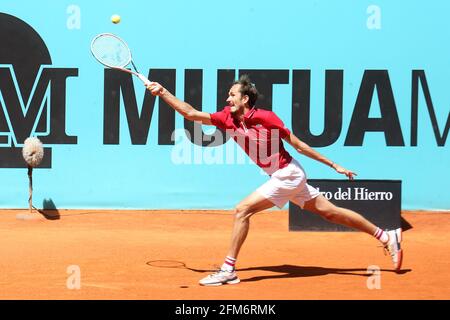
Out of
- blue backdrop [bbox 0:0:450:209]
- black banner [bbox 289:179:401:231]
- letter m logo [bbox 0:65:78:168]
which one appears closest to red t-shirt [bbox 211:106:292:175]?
black banner [bbox 289:179:401:231]

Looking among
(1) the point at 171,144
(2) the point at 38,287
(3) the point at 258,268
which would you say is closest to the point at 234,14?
(1) the point at 171,144

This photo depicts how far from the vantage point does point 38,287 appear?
6.80 meters

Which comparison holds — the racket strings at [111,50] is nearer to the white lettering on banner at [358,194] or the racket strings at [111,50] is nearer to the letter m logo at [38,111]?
the white lettering on banner at [358,194]

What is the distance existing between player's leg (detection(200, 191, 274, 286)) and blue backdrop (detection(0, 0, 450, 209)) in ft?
16.0

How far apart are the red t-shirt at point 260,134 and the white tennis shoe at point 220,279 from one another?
3.24ft

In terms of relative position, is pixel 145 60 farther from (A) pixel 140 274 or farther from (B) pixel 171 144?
(A) pixel 140 274

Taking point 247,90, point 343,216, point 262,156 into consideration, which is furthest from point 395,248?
point 247,90

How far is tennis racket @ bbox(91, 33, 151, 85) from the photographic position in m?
7.94

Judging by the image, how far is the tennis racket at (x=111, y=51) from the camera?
7938mm

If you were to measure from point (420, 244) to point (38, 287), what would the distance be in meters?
5.09

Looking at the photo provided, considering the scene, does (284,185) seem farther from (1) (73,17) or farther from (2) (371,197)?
(1) (73,17)

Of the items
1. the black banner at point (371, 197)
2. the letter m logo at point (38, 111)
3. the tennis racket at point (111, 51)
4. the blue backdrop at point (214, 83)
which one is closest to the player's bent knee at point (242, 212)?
the tennis racket at point (111, 51)

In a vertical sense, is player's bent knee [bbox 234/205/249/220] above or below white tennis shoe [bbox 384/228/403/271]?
above

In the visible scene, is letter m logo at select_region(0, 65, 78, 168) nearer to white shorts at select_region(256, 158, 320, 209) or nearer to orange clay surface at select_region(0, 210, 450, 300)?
orange clay surface at select_region(0, 210, 450, 300)
